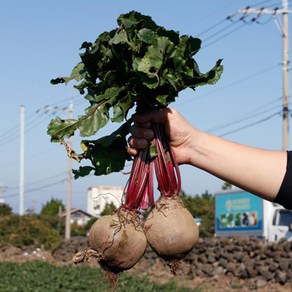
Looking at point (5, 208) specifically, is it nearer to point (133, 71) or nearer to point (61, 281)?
point (61, 281)

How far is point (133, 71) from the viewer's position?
289 centimetres

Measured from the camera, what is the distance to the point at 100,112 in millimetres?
2973

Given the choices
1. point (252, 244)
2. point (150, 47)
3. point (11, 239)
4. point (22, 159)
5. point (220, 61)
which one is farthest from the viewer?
point (22, 159)

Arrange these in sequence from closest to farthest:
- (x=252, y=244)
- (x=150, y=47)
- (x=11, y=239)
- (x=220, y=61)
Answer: (x=150, y=47)
(x=220, y=61)
(x=252, y=244)
(x=11, y=239)

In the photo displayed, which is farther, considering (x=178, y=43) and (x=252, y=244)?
(x=252, y=244)

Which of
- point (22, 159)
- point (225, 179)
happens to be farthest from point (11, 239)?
point (225, 179)

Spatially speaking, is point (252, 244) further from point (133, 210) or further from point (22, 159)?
point (22, 159)

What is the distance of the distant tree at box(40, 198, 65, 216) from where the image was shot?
6538cm

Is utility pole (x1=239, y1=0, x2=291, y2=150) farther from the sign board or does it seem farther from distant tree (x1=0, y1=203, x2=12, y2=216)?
distant tree (x1=0, y1=203, x2=12, y2=216)

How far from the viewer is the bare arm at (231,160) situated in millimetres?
3139

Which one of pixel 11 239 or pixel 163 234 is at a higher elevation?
pixel 11 239

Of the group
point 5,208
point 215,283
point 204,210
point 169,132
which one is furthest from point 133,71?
point 5,208

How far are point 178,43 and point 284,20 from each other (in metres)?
24.7

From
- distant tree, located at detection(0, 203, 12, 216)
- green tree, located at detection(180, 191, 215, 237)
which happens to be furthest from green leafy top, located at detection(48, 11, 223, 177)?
distant tree, located at detection(0, 203, 12, 216)
